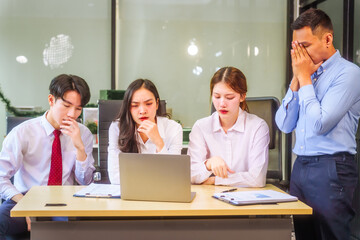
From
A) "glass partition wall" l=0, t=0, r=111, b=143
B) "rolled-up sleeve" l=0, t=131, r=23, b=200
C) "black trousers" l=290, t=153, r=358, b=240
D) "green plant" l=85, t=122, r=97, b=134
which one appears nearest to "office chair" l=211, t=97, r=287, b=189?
"black trousers" l=290, t=153, r=358, b=240

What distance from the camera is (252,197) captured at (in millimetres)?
1708

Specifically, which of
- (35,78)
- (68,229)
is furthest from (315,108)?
(35,78)

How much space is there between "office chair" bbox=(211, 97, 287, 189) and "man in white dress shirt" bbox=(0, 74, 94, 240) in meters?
0.85

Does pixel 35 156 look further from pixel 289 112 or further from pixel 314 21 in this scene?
pixel 314 21

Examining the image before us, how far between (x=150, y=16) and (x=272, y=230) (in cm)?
360

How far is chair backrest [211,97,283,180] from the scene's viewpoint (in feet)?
8.13

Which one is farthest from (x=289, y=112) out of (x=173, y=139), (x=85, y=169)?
(x=85, y=169)

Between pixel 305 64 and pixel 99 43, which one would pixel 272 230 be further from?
pixel 99 43

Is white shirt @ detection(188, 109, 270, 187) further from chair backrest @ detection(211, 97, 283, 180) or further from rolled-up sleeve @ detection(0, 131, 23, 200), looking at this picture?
rolled-up sleeve @ detection(0, 131, 23, 200)

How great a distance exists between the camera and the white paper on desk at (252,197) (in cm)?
164

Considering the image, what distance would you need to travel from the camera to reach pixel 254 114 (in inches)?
98.7

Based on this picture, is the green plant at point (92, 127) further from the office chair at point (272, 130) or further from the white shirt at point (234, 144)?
the white shirt at point (234, 144)

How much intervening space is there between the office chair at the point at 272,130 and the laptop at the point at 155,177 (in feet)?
3.24

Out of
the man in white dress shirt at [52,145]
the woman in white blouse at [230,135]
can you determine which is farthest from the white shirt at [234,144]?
the man in white dress shirt at [52,145]
